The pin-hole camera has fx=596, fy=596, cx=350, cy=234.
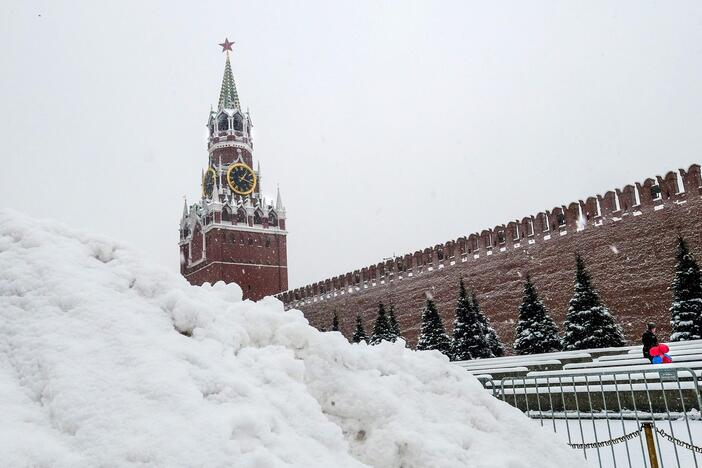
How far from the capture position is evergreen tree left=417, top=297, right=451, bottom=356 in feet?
69.5

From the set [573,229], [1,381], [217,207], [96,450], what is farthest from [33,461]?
[217,207]

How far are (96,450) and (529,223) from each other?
20.7m

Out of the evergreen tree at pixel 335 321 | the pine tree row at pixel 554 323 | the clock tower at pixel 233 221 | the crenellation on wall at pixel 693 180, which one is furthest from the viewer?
the clock tower at pixel 233 221

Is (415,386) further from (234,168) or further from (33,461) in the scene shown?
(234,168)

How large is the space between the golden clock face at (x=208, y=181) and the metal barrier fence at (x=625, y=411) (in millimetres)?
42426

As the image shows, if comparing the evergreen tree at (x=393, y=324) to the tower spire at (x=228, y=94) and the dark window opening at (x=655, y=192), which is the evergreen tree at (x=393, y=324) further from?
the tower spire at (x=228, y=94)

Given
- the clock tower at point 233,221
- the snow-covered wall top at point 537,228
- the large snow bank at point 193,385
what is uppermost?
the clock tower at point 233,221

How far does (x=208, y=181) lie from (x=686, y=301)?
131ft

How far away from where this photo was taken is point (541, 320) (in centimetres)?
1839

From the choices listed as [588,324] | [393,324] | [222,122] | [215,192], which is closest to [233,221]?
[215,192]

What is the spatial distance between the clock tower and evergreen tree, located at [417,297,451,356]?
2389 cm

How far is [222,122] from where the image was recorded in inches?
1988

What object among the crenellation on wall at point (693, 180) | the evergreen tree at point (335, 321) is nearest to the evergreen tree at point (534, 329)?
the crenellation on wall at point (693, 180)

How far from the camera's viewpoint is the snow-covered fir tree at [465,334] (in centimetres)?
1939
